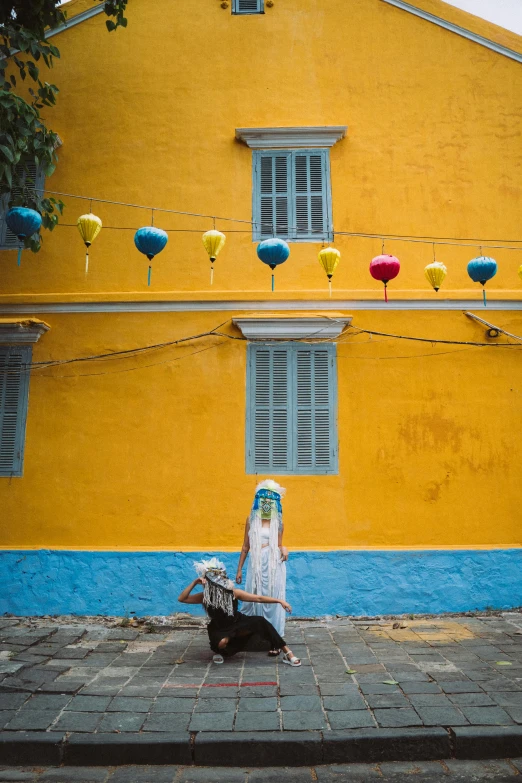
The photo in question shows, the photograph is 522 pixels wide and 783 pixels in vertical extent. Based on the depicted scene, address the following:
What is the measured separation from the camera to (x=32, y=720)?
3.99m

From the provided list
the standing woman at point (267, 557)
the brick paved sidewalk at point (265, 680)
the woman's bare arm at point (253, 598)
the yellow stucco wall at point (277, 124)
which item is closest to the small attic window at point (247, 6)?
the yellow stucco wall at point (277, 124)

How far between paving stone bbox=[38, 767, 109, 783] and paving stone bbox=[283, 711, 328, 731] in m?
1.17

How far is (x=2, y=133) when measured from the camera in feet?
20.0

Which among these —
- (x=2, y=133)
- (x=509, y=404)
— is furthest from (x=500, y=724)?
(x=2, y=133)

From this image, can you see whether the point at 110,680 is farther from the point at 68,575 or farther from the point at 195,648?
the point at 68,575

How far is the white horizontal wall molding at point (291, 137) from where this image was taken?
7.77m

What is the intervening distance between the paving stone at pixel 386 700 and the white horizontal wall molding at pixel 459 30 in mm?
8088

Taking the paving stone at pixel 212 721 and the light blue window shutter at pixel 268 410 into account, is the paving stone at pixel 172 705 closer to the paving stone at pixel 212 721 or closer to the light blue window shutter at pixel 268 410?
the paving stone at pixel 212 721

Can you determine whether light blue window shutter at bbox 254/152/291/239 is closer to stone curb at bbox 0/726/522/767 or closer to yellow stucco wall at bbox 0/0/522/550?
yellow stucco wall at bbox 0/0/522/550

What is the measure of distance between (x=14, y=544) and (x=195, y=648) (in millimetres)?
2752

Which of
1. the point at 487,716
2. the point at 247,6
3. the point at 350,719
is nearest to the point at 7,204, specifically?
the point at 247,6

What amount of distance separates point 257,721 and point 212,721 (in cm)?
30

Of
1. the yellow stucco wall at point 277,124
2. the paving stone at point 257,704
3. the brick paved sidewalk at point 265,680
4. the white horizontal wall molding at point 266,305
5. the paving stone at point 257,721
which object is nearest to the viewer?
the paving stone at point 257,721

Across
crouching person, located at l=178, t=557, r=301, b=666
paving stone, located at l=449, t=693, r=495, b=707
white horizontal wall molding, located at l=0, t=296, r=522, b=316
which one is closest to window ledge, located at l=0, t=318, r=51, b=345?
white horizontal wall molding, located at l=0, t=296, r=522, b=316
